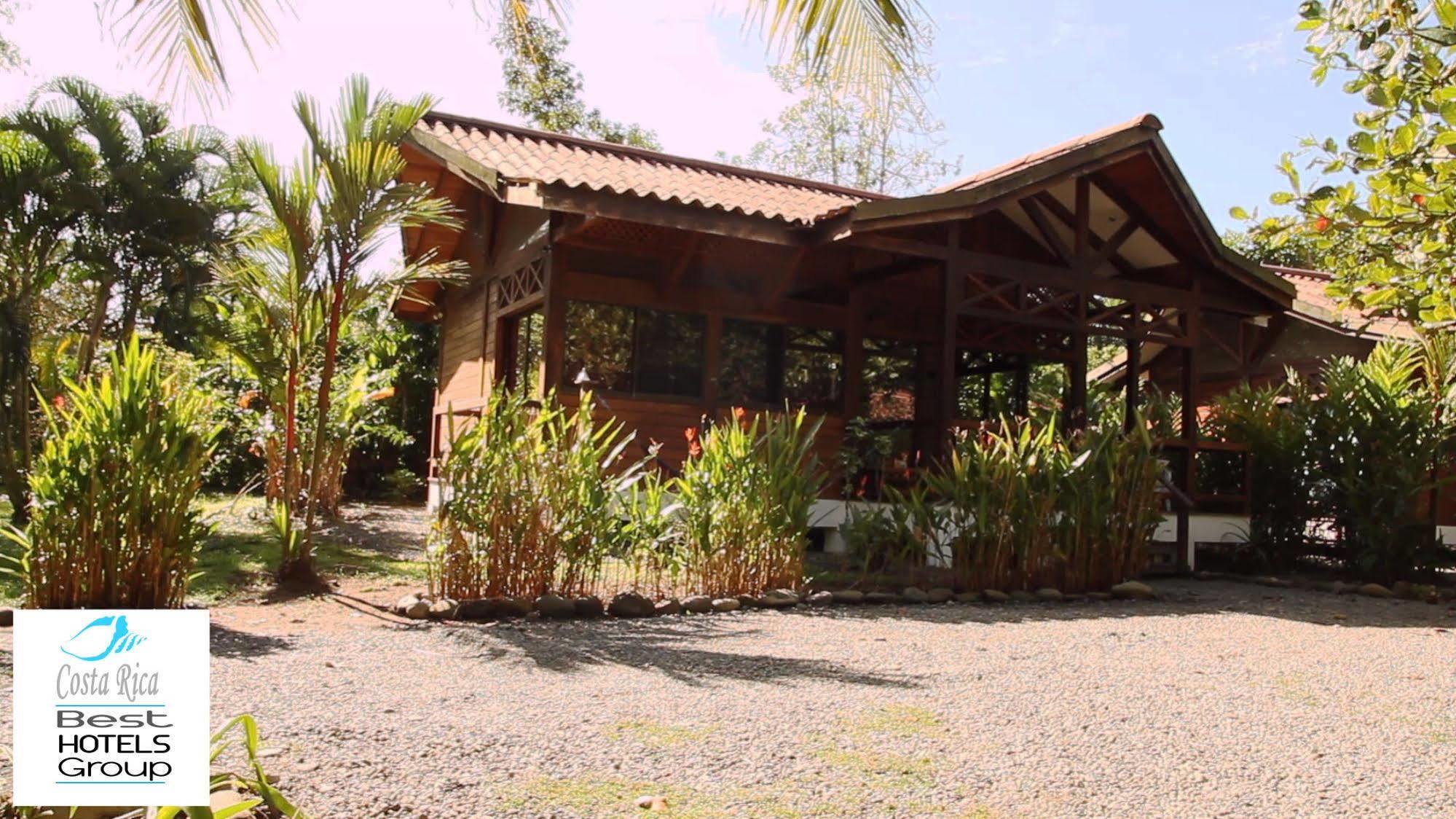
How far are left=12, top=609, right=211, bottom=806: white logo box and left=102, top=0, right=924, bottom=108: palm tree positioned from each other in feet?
9.62

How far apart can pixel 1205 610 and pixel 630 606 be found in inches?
163

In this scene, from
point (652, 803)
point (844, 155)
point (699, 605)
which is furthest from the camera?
point (844, 155)

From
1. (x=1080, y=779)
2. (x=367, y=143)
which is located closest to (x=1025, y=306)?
(x=367, y=143)

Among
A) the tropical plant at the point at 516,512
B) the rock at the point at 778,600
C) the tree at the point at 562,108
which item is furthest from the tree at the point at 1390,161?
the tree at the point at 562,108

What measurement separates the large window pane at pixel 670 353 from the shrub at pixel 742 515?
4254 millimetres

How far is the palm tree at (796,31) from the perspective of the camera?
4406 millimetres

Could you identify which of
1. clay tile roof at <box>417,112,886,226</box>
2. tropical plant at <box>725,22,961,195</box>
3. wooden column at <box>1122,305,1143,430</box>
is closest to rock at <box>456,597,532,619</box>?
clay tile roof at <box>417,112,886,226</box>

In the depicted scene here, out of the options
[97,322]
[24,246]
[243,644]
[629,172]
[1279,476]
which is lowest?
[243,644]

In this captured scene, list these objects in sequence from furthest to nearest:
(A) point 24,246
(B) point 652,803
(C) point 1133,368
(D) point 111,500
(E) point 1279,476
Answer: (C) point 1133,368 < (A) point 24,246 < (E) point 1279,476 < (D) point 111,500 < (B) point 652,803

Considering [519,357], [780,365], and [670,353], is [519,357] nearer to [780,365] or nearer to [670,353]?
[670,353]

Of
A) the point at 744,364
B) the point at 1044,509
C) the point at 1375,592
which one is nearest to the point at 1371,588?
the point at 1375,592

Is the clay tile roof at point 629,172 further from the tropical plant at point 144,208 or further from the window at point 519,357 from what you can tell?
the tropical plant at point 144,208

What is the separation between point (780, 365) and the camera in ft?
41.8

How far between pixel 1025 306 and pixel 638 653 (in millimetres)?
9038
